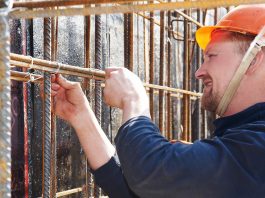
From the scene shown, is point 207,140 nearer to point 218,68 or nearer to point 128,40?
point 218,68

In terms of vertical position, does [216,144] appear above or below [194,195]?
above

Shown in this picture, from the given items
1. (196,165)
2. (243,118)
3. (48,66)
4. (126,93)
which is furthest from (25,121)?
(196,165)

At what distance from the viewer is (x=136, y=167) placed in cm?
209

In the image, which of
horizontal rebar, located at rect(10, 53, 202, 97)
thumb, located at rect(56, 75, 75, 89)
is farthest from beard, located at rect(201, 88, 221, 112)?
horizontal rebar, located at rect(10, 53, 202, 97)

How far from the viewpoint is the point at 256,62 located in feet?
8.13

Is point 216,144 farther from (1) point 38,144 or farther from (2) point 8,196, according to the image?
(1) point 38,144

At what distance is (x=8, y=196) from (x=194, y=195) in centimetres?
80

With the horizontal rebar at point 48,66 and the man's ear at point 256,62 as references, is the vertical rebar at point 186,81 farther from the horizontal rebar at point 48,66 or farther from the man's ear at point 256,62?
the man's ear at point 256,62

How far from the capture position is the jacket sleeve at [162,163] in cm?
205

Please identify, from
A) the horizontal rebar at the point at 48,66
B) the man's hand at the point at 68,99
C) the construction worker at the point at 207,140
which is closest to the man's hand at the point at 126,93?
the construction worker at the point at 207,140

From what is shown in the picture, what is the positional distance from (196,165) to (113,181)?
2.37 feet

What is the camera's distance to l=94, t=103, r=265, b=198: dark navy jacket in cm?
206

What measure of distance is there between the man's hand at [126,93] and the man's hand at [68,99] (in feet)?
1.10

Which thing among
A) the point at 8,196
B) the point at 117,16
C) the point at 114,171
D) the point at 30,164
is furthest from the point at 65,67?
the point at 117,16
